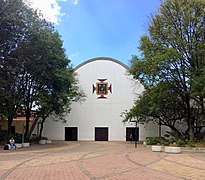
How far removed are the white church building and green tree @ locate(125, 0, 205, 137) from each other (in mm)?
14358

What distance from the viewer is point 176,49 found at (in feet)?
67.2

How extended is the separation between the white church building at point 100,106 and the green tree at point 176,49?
14.4 meters

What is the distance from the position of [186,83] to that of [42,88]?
12260 mm

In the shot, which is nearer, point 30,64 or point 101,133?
point 30,64

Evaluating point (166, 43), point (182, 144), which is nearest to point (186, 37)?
point (166, 43)

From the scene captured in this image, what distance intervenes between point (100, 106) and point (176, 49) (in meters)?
17.9

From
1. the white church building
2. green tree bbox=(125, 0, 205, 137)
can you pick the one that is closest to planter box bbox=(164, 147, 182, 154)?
green tree bbox=(125, 0, 205, 137)

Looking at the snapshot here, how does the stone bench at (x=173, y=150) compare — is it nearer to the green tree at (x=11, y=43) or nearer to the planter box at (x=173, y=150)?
the planter box at (x=173, y=150)

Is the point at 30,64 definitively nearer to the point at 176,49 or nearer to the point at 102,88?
the point at 176,49

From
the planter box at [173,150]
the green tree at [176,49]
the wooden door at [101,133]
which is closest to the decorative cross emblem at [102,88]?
the wooden door at [101,133]

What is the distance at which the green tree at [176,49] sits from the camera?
19844 mm

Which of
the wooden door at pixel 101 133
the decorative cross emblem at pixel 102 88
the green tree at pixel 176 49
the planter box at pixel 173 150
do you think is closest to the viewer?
the planter box at pixel 173 150

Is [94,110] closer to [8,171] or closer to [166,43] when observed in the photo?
[166,43]

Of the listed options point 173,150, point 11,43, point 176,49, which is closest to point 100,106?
point 176,49
